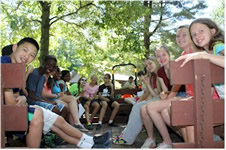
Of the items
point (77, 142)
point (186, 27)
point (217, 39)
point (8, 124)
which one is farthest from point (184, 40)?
point (8, 124)

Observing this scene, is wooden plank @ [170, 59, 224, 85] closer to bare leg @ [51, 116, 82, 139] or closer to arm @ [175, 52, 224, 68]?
arm @ [175, 52, 224, 68]

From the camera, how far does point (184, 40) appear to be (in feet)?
10.2

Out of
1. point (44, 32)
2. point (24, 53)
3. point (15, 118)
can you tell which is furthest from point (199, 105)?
point (44, 32)

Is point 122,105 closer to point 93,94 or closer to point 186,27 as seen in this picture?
point 93,94

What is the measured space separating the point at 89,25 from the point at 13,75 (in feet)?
32.3

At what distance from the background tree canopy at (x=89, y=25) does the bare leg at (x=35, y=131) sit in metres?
4.95

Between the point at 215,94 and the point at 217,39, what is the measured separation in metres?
0.45

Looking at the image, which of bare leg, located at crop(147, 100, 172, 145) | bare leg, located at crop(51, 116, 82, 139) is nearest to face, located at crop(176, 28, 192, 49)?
bare leg, located at crop(147, 100, 172, 145)

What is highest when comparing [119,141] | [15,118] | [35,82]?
[35,82]

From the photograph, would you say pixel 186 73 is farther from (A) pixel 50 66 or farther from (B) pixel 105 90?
(B) pixel 105 90

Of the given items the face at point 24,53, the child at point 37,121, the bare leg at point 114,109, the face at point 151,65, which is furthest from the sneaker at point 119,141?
the bare leg at point 114,109

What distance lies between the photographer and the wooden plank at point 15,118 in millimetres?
1864

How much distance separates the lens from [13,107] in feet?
6.17

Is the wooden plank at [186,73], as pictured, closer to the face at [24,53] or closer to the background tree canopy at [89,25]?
the face at [24,53]
